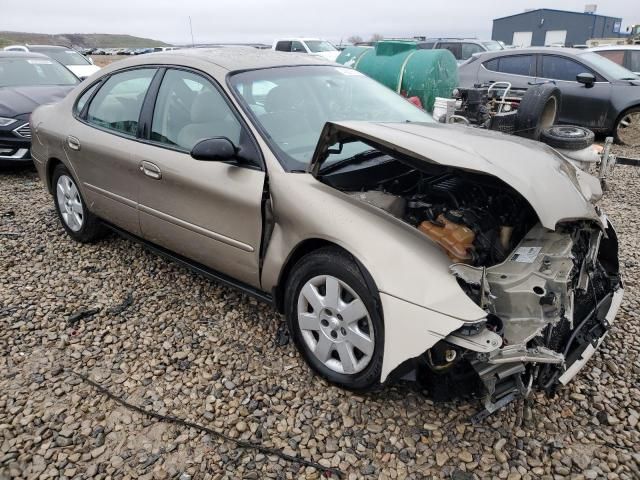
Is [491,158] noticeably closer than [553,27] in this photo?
Yes

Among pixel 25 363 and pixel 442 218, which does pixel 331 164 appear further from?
pixel 25 363

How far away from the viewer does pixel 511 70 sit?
8.79 metres

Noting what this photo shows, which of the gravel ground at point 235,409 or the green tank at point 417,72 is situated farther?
the green tank at point 417,72

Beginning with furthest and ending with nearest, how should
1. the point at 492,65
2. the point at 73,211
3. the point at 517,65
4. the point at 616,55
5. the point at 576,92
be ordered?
the point at 616,55 → the point at 492,65 → the point at 517,65 → the point at 576,92 → the point at 73,211

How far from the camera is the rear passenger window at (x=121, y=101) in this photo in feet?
11.1

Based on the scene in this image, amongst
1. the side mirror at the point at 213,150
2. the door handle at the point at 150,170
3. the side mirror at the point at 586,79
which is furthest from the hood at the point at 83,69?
the side mirror at the point at 213,150

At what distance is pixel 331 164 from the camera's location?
263 centimetres

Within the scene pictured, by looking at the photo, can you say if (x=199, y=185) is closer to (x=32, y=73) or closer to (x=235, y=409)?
(x=235, y=409)

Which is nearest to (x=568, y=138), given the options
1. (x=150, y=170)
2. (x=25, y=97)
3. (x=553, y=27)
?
(x=150, y=170)

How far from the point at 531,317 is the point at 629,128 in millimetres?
7245

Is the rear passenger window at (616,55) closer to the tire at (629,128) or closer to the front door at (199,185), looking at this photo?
the tire at (629,128)

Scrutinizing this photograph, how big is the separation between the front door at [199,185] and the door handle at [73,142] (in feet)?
2.84

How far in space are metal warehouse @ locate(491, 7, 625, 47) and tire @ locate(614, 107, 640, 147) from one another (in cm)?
3058

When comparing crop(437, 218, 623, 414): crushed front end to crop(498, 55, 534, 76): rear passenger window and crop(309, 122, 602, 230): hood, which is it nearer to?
crop(309, 122, 602, 230): hood
